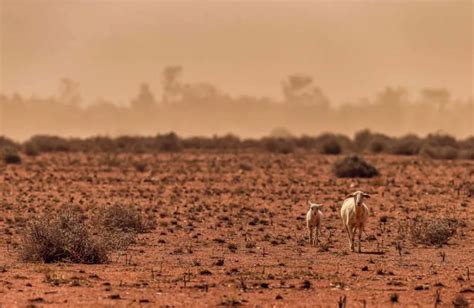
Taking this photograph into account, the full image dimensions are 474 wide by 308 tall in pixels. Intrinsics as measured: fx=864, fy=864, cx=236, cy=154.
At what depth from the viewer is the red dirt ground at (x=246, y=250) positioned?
15.6 m

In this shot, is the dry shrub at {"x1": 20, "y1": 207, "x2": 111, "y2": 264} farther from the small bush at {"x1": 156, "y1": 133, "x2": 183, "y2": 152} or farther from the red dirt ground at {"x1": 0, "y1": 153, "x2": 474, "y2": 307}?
the small bush at {"x1": 156, "y1": 133, "x2": 183, "y2": 152}

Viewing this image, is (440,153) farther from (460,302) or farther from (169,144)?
(460,302)

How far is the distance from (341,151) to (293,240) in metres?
64.3

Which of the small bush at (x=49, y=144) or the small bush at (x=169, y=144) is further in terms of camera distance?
the small bush at (x=169, y=144)

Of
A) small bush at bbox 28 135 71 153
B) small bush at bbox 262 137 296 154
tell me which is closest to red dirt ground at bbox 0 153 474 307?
small bush at bbox 28 135 71 153

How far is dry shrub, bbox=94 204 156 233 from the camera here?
26.2 metres

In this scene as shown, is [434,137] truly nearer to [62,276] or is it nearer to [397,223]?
[397,223]

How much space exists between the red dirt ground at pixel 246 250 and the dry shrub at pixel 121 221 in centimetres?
69

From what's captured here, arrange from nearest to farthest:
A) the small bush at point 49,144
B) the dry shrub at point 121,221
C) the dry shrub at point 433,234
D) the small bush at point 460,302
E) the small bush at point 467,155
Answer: the small bush at point 460,302 < the dry shrub at point 433,234 < the dry shrub at point 121,221 < the small bush at point 467,155 < the small bush at point 49,144

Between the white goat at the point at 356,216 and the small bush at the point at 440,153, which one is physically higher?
the small bush at the point at 440,153

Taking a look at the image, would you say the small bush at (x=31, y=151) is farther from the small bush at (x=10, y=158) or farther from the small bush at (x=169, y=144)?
the small bush at (x=169, y=144)

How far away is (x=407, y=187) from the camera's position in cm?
4241

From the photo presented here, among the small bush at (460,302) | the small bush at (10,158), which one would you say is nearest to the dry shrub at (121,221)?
the small bush at (460,302)

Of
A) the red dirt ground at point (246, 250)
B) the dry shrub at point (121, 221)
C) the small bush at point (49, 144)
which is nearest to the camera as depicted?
the red dirt ground at point (246, 250)
